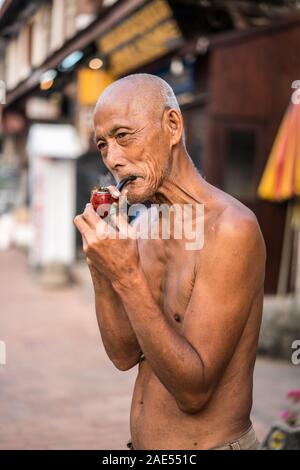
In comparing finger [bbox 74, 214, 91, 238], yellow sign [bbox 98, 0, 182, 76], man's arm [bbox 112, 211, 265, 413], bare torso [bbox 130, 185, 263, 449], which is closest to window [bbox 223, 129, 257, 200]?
yellow sign [bbox 98, 0, 182, 76]

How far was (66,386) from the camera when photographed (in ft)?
19.1

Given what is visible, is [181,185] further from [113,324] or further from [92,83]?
[92,83]

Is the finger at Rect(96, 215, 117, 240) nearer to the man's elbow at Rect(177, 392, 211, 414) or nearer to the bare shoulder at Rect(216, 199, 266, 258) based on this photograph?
the bare shoulder at Rect(216, 199, 266, 258)

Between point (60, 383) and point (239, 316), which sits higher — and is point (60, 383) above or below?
below

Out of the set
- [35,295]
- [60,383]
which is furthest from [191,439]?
[35,295]

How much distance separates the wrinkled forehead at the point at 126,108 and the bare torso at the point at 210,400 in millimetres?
299

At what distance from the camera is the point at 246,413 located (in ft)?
5.65

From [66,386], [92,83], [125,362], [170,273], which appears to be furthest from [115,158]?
Answer: [92,83]

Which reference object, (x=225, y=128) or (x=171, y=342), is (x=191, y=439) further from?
Answer: (x=225, y=128)

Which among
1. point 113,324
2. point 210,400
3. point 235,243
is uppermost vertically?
point 235,243

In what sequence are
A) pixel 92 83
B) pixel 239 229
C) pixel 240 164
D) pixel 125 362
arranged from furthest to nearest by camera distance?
1. pixel 92 83
2. pixel 240 164
3. pixel 125 362
4. pixel 239 229

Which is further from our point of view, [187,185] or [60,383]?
[60,383]

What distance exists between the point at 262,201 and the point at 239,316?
6.71 m

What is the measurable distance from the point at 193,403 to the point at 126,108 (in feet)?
2.50
